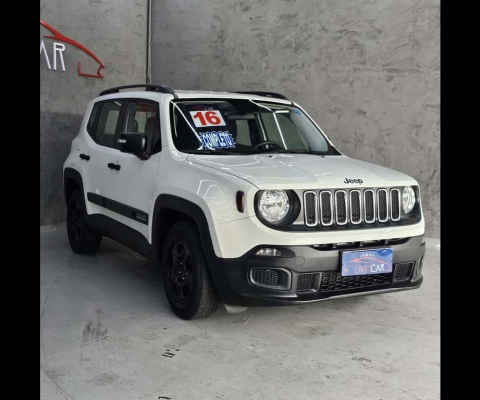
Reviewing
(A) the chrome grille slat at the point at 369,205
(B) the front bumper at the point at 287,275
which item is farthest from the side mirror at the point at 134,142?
(A) the chrome grille slat at the point at 369,205

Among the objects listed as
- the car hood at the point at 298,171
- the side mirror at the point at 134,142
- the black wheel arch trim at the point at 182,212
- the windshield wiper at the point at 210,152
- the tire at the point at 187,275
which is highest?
the side mirror at the point at 134,142

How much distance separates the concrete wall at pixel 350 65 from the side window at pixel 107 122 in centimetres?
317

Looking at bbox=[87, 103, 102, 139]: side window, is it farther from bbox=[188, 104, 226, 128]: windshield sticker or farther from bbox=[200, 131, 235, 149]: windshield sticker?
bbox=[200, 131, 235, 149]: windshield sticker

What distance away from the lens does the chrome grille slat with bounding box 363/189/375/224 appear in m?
3.67

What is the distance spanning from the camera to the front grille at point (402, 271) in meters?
3.73

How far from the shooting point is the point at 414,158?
6859mm

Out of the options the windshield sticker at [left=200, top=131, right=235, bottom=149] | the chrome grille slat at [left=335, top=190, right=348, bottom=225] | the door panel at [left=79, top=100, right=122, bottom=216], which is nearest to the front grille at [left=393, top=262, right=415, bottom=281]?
the chrome grille slat at [left=335, top=190, right=348, bottom=225]

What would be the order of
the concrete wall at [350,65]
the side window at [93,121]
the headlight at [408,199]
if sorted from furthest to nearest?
the concrete wall at [350,65] < the side window at [93,121] < the headlight at [408,199]

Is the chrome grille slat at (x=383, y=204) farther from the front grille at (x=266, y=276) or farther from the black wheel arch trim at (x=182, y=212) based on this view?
the black wheel arch trim at (x=182, y=212)

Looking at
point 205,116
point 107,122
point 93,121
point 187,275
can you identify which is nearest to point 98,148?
point 107,122

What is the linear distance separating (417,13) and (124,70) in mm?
4287

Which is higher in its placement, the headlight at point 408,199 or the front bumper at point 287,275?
the headlight at point 408,199

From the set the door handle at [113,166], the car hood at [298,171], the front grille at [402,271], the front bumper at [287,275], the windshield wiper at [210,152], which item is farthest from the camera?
the door handle at [113,166]
